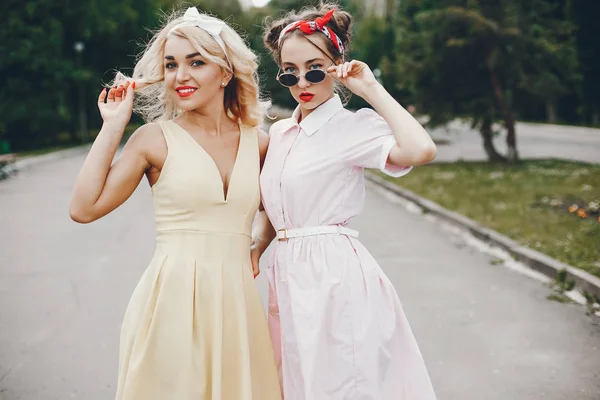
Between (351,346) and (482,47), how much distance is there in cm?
1886

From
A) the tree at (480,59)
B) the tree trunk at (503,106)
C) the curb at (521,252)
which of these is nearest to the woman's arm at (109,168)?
the curb at (521,252)

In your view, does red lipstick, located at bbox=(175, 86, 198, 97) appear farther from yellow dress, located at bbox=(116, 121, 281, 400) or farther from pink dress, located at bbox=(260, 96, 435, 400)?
pink dress, located at bbox=(260, 96, 435, 400)

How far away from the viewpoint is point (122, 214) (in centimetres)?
1208

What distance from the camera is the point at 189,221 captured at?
2.64 metres

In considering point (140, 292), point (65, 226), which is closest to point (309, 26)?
point (140, 292)

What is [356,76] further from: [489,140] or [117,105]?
[489,140]

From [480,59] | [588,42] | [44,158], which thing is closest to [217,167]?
[480,59]

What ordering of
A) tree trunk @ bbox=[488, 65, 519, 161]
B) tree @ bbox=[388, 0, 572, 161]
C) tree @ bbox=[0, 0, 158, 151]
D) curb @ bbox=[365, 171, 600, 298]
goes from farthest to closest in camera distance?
tree @ bbox=[0, 0, 158, 151]
tree trunk @ bbox=[488, 65, 519, 161]
tree @ bbox=[388, 0, 572, 161]
curb @ bbox=[365, 171, 600, 298]

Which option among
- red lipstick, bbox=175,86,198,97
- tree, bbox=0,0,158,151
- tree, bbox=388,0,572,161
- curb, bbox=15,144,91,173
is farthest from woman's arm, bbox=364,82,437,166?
tree, bbox=0,0,158,151

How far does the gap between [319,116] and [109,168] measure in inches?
32.1

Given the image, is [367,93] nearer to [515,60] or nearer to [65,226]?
[65,226]

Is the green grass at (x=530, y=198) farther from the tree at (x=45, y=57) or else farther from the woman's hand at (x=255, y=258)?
the tree at (x=45, y=57)

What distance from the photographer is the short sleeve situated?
2686 millimetres

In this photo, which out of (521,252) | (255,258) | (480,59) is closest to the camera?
(255,258)
